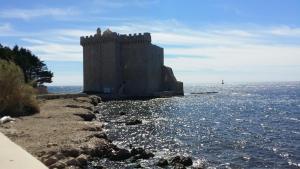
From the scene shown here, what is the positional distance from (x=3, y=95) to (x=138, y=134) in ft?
27.5

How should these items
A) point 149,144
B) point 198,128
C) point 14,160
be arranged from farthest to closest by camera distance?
1. point 198,128
2. point 149,144
3. point 14,160

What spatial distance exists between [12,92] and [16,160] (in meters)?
19.7

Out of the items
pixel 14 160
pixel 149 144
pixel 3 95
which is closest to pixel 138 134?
pixel 149 144

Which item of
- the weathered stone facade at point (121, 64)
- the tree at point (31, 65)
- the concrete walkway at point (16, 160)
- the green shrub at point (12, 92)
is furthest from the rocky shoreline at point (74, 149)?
the weathered stone facade at point (121, 64)

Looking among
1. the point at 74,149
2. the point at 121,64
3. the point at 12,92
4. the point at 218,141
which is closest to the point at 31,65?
the point at 121,64

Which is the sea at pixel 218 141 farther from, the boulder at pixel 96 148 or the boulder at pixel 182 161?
the boulder at pixel 96 148

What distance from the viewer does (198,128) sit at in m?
31.5

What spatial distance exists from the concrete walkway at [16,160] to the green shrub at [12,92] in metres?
16.9

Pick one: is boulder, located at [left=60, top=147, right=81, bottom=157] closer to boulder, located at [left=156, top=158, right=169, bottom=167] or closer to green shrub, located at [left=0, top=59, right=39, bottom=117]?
boulder, located at [left=156, top=158, right=169, bottom=167]

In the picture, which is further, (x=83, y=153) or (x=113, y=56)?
(x=113, y=56)

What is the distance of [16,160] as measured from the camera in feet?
31.4

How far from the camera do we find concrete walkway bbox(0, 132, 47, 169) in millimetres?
8953

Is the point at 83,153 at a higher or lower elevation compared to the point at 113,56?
lower

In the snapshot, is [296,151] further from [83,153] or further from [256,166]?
[83,153]
